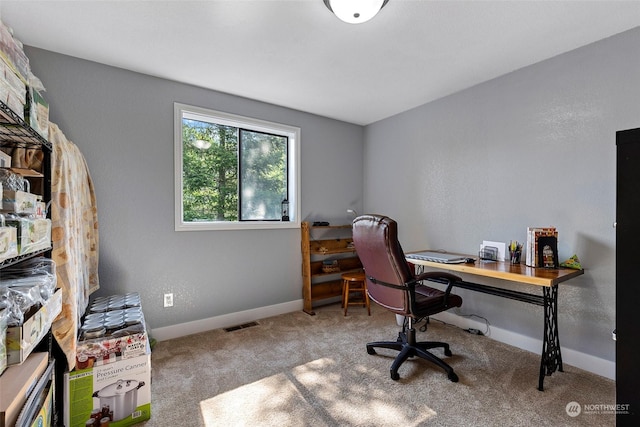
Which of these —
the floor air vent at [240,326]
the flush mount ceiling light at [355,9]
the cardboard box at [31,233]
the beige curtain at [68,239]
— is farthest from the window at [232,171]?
the flush mount ceiling light at [355,9]

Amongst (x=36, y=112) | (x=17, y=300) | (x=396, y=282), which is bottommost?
(x=396, y=282)

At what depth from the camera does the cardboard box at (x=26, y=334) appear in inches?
39.1

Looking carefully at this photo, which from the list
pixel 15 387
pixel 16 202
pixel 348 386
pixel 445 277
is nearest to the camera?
pixel 15 387

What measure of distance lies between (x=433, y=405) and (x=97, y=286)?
8.07 ft

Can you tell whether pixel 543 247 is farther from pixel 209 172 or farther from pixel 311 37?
pixel 209 172

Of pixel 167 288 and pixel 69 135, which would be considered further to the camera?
pixel 167 288

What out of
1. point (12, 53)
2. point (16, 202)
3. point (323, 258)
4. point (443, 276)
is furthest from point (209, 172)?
point (443, 276)

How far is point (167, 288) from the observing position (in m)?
2.60

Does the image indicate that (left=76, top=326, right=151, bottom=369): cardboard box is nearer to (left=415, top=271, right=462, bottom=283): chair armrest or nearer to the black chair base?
the black chair base

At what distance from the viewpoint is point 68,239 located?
58.1 inches

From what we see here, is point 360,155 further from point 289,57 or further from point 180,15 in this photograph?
point 180,15

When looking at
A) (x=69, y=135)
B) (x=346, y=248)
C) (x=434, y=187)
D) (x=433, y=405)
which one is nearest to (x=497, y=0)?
(x=434, y=187)

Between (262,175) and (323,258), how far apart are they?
4.12 ft

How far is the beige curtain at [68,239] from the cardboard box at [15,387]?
0.82ft
